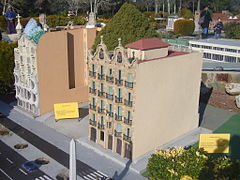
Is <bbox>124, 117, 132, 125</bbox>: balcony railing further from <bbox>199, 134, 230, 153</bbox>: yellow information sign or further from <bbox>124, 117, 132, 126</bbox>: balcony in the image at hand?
<bbox>199, 134, 230, 153</bbox>: yellow information sign

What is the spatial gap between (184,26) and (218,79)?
146 ft

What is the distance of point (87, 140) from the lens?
157 ft

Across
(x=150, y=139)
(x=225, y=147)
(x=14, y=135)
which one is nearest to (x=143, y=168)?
(x=150, y=139)

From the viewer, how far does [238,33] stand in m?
95.5

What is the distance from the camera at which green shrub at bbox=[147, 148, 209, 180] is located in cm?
3158

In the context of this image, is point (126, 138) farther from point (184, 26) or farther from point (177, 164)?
point (184, 26)

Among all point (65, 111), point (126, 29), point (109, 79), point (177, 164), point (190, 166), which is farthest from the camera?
point (126, 29)

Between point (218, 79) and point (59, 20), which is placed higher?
point (59, 20)

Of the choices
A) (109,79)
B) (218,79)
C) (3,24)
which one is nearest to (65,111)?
(109,79)

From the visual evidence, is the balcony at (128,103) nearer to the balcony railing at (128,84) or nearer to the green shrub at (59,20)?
the balcony railing at (128,84)

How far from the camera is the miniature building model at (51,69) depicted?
54.9 meters

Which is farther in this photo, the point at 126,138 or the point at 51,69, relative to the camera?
the point at 51,69

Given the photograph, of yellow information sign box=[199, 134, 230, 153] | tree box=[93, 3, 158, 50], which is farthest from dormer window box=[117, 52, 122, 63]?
tree box=[93, 3, 158, 50]

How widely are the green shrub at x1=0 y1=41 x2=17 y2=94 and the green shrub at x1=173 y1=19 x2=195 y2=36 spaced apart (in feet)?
194
